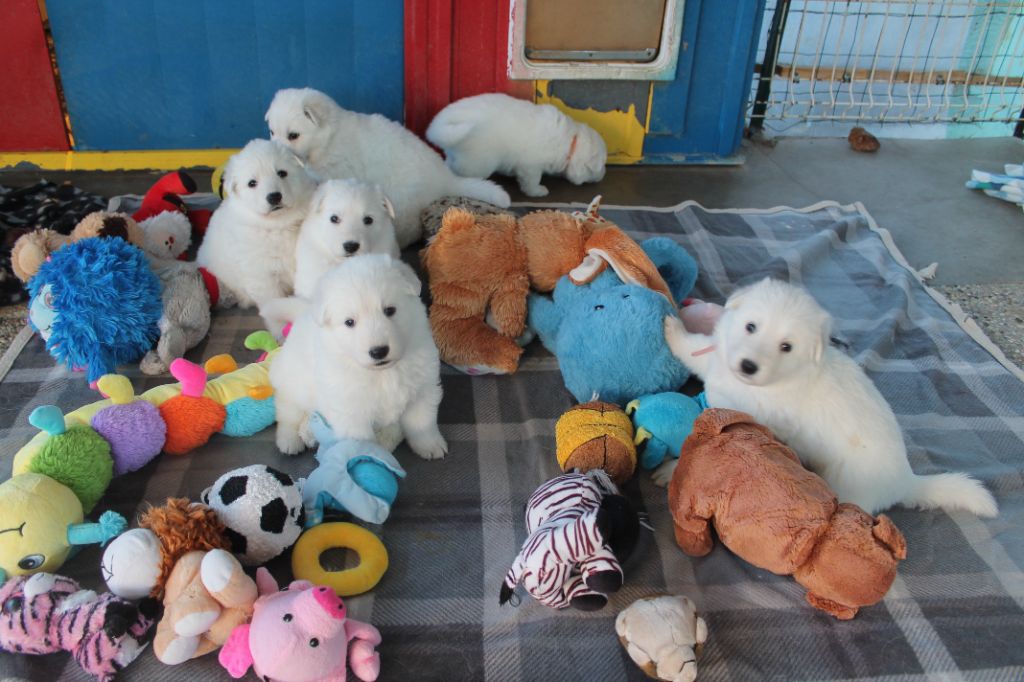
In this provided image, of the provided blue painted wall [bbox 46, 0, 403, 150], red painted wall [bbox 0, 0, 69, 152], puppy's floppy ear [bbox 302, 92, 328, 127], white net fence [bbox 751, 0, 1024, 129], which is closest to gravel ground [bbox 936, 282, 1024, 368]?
white net fence [bbox 751, 0, 1024, 129]

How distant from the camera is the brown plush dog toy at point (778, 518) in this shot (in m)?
1.63

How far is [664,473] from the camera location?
2.14 m

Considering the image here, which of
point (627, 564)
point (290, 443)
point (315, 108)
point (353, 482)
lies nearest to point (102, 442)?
point (290, 443)

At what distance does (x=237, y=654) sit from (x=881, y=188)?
13.9 feet

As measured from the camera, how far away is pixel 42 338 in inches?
102

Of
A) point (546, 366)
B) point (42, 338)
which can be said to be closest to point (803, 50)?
point (546, 366)

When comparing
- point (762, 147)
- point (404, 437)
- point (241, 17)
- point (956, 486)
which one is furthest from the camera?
point (762, 147)

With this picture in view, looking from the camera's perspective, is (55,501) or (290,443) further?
(290,443)

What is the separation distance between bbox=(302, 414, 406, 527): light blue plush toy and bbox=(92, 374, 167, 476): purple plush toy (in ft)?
1.52

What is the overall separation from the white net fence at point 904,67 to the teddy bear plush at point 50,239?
12.5 feet

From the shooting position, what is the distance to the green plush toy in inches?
64.7

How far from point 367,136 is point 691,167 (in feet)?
6.78

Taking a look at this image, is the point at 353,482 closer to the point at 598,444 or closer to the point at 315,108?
the point at 598,444

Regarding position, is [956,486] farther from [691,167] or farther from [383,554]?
[691,167]
